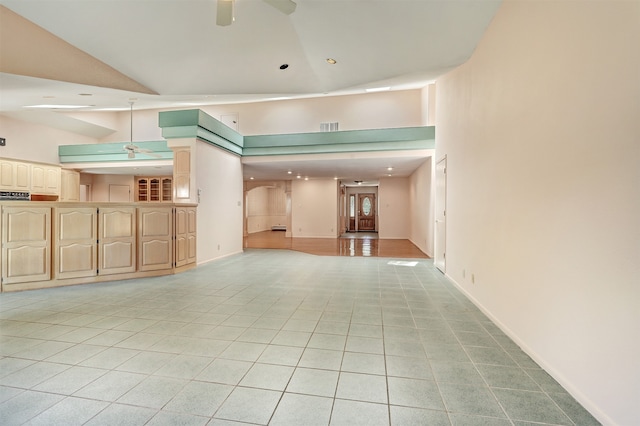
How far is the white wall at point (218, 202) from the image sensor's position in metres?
6.32

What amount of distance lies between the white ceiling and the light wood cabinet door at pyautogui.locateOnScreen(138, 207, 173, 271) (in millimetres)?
2191

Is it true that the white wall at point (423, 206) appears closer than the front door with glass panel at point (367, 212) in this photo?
Yes

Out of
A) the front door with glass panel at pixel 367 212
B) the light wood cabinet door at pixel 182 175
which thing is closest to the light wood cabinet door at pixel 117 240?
the light wood cabinet door at pixel 182 175

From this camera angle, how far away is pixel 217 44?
4227 mm

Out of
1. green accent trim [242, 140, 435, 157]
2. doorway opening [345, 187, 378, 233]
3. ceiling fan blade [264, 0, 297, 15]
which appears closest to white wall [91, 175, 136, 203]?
green accent trim [242, 140, 435, 157]

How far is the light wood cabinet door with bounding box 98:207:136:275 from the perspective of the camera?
188 inches

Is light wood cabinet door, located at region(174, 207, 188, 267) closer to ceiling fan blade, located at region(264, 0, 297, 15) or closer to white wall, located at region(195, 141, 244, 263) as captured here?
white wall, located at region(195, 141, 244, 263)

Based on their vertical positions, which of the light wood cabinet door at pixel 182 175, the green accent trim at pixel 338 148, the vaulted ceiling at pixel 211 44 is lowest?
the light wood cabinet door at pixel 182 175

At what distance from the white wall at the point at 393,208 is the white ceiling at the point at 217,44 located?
6393 millimetres

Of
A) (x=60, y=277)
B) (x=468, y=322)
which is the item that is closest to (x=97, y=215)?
(x=60, y=277)

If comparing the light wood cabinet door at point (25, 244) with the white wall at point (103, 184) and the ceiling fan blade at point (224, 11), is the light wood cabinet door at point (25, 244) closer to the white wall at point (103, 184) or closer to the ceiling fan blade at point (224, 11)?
the ceiling fan blade at point (224, 11)

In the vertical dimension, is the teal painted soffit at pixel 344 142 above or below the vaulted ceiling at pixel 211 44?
below

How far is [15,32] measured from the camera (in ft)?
11.9

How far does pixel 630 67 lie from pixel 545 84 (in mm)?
798
